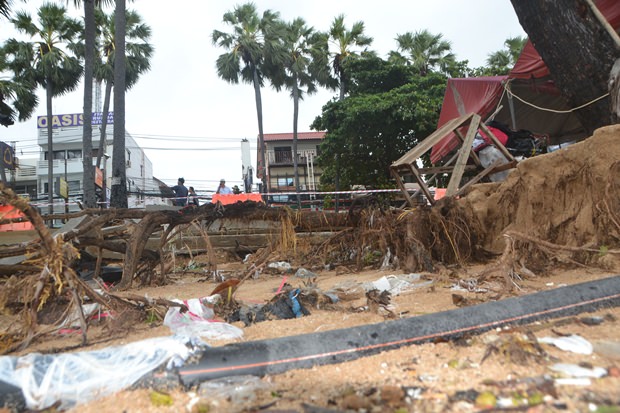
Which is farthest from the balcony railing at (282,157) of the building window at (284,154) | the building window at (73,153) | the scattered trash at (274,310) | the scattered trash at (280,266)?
the scattered trash at (274,310)

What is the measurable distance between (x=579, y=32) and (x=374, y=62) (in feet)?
53.3

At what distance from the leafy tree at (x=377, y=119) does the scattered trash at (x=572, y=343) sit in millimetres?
14606

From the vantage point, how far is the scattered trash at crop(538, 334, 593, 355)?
1.85 m

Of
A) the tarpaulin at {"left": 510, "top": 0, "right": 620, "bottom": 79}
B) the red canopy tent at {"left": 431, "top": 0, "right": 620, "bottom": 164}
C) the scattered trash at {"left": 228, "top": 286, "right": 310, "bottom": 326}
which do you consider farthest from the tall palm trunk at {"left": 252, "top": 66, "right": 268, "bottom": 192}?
the scattered trash at {"left": 228, "top": 286, "right": 310, "bottom": 326}

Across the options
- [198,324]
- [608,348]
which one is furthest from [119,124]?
[608,348]

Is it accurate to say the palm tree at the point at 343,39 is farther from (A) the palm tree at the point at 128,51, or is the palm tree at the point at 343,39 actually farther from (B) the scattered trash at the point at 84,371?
(B) the scattered trash at the point at 84,371

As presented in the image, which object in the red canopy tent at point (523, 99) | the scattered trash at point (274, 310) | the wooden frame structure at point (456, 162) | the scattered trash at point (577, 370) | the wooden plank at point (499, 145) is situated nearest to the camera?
the scattered trash at point (577, 370)

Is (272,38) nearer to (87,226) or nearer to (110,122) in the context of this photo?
(110,122)

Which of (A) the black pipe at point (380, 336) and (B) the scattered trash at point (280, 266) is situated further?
(B) the scattered trash at point (280, 266)

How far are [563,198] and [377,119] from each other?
13019 millimetres

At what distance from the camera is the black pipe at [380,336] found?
6.16 ft

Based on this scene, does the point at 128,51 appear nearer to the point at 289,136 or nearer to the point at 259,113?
the point at 259,113

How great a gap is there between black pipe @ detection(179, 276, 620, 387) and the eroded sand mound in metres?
1.56

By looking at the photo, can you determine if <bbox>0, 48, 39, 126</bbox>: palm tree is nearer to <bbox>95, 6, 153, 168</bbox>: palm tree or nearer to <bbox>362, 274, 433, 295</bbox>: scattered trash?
<bbox>95, 6, 153, 168</bbox>: palm tree
